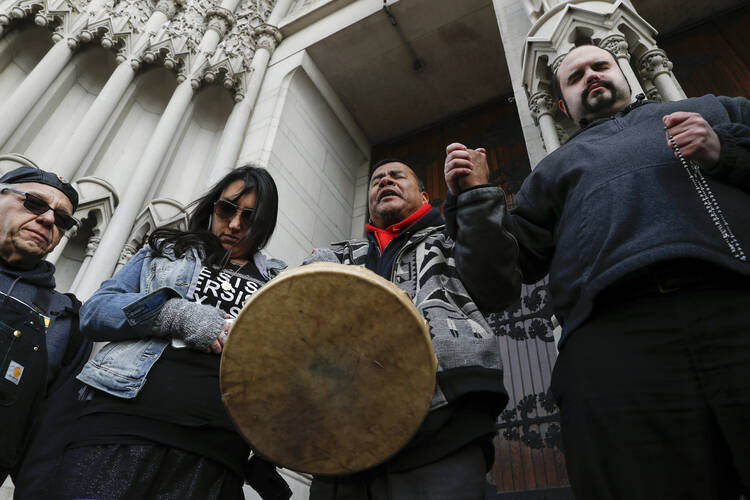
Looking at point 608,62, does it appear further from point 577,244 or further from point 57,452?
point 57,452

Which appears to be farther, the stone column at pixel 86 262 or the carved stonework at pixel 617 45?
the stone column at pixel 86 262

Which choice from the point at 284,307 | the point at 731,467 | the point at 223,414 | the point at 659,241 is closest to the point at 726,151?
the point at 659,241

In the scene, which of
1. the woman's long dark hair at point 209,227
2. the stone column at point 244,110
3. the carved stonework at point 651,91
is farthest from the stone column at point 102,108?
the carved stonework at point 651,91

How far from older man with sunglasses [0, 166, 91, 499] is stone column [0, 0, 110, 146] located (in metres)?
2.51

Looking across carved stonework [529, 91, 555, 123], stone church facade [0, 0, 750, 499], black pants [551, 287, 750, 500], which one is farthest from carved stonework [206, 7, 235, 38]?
black pants [551, 287, 750, 500]

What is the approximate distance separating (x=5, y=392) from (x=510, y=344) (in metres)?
3.37

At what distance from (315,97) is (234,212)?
4.39 metres

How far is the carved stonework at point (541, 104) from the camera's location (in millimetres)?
3102

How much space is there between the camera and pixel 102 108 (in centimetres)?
446

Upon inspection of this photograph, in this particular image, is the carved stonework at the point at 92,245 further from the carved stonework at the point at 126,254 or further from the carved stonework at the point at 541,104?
the carved stonework at the point at 541,104

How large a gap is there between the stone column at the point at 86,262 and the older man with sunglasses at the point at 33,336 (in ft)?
5.60

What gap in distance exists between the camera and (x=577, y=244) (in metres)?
1.25

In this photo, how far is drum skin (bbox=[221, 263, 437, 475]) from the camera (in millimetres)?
1118

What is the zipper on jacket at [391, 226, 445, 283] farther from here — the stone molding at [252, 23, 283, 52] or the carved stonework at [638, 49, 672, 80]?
the stone molding at [252, 23, 283, 52]
